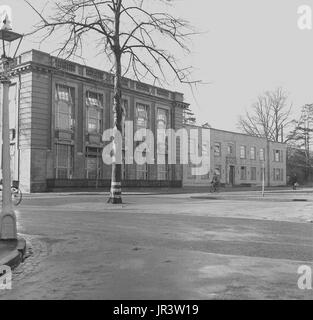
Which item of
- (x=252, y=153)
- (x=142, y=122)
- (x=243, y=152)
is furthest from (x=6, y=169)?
(x=252, y=153)

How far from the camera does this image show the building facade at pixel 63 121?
3891 centimetres

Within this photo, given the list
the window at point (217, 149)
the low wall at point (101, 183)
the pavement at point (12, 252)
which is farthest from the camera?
the window at point (217, 149)

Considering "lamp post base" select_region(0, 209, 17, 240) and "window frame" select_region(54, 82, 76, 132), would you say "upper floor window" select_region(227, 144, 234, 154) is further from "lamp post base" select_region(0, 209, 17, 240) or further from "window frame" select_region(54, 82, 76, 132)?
"lamp post base" select_region(0, 209, 17, 240)

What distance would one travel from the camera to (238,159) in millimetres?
69562

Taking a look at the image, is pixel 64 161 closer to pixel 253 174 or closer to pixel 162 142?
pixel 162 142

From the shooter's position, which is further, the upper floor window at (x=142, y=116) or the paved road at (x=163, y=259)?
the upper floor window at (x=142, y=116)

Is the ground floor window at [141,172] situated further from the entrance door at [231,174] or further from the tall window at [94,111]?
the entrance door at [231,174]

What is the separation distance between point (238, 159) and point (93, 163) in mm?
30022

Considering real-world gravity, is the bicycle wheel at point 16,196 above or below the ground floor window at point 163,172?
below

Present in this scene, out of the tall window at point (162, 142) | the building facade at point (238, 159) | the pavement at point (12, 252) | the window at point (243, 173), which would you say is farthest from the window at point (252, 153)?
the pavement at point (12, 252)

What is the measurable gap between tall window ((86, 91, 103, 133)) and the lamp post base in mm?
34971

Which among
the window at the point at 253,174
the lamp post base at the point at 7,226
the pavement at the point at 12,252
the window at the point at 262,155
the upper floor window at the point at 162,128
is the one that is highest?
the upper floor window at the point at 162,128

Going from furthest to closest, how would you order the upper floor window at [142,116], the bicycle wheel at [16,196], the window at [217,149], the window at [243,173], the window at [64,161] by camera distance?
the window at [243,173], the window at [217,149], the upper floor window at [142,116], the window at [64,161], the bicycle wheel at [16,196]
